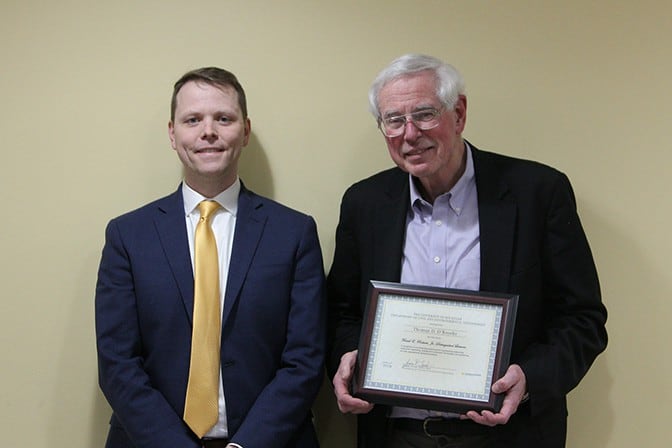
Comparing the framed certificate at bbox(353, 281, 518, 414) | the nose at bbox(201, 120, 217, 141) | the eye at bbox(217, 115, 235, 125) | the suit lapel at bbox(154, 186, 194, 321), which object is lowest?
the framed certificate at bbox(353, 281, 518, 414)

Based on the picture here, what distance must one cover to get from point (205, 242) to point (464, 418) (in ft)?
2.50

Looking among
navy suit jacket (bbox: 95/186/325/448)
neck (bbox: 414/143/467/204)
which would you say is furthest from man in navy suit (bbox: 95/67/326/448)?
neck (bbox: 414/143/467/204)

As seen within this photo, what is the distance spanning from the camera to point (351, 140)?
2.19m

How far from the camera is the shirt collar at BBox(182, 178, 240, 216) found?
1.92 metres

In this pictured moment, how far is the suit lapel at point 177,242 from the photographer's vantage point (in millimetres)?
1828

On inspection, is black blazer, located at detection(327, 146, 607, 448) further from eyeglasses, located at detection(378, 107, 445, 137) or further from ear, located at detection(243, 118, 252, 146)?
ear, located at detection(243, 118, 252, 146)

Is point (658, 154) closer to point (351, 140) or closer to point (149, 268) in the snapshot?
point (351, 140)

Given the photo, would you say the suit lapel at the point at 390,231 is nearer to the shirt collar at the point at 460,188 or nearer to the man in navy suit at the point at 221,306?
the shirt collar at the point at 460,188

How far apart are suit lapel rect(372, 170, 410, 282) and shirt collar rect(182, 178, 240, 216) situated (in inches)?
14.7

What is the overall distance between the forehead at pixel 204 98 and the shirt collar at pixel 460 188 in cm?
51

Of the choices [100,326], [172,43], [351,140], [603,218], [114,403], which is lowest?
[114,403]

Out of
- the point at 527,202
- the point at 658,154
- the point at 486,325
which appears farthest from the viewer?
the point at 658,154

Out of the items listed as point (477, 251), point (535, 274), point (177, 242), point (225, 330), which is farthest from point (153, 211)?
point (535, 274)

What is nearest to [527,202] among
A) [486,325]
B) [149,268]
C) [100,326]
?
[486,325]
